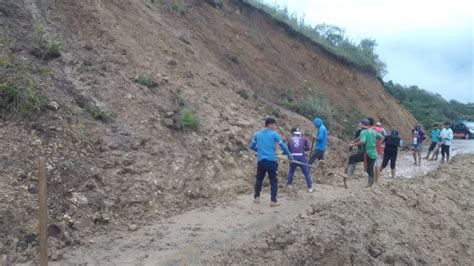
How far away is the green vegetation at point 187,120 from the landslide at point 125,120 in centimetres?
15

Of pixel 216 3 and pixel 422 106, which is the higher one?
pixel 216 3

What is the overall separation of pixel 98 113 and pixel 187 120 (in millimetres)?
1936

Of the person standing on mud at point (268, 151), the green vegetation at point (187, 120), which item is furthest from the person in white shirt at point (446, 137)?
the person standing on mud at point (268, 151)

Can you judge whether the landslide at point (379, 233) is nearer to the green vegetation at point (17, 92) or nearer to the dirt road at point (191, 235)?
the dirt road at point (191, 235)

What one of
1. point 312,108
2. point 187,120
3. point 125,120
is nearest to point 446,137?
point 312,108

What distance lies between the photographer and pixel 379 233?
6684 mm

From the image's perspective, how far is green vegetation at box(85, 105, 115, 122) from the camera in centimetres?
915

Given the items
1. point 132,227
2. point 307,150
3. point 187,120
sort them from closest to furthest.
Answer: point 132,227
point 307,150
point 187,120

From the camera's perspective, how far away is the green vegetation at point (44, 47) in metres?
9.97

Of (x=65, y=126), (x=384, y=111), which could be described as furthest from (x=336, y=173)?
(x=384, y=111)

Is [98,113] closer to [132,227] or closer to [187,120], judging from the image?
[187,120]

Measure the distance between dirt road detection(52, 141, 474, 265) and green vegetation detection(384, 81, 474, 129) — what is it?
27.1 metres

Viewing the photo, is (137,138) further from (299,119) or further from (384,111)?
(384,111)

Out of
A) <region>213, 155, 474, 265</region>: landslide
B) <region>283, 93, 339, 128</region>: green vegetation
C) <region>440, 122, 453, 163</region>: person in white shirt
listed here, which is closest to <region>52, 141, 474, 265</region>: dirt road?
<region>213, 155, 474, 265</region>: landslide
